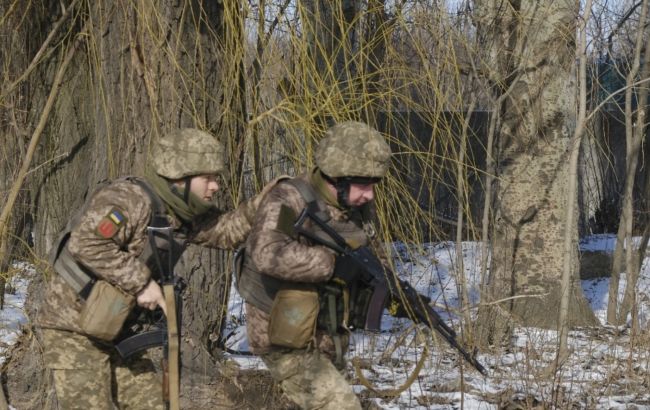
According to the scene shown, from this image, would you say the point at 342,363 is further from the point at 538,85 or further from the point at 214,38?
the point at 538,85

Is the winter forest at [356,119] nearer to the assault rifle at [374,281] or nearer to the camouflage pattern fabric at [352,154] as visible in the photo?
the assault rifle at [374,281]

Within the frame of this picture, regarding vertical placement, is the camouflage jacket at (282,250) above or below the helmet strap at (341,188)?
below

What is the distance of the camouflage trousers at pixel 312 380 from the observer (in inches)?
137

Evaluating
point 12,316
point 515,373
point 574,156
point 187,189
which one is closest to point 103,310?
point 187,189

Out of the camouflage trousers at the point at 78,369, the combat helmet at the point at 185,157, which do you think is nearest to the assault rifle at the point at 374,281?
the combat helmet at the point at 185,157

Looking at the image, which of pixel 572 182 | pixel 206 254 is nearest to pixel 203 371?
pixel 206 254

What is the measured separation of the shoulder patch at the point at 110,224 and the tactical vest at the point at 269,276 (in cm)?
60

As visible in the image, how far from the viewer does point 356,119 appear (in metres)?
4.45

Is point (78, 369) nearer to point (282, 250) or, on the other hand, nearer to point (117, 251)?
point (117, 251)

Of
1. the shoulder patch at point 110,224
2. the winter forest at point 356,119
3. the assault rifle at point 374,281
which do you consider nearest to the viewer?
the shoulder patch at point 110,224

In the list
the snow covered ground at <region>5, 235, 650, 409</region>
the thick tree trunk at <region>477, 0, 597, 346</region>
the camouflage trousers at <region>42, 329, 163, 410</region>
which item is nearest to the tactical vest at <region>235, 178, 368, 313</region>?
the camouflage trousers at <region>42, 329, 163, 410</region>

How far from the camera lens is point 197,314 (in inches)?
194

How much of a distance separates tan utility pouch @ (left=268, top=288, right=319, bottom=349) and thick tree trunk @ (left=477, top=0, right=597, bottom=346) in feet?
11.0

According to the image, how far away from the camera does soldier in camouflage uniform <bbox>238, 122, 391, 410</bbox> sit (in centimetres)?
336
